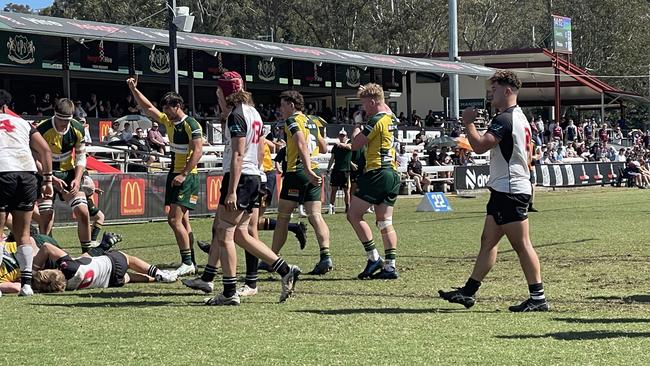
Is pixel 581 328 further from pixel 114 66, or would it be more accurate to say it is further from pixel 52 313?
pixel 114 66

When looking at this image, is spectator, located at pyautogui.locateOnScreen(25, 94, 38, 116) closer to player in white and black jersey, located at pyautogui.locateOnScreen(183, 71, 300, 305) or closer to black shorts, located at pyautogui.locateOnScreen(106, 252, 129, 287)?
black shorts, located at pyautogui.locateOnScreen(106, 252, 129, 287)

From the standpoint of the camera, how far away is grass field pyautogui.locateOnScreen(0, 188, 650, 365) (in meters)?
6.79

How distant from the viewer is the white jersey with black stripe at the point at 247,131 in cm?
948

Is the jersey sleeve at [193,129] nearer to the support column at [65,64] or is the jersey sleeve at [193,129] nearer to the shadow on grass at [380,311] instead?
the shadow on grass at [380,311]

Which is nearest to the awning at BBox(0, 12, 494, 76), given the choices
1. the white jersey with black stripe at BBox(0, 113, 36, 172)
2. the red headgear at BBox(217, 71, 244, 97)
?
the white jersey with black stripe at BBox(0, 113, 36, 172)

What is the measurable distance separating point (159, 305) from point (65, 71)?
2609cm

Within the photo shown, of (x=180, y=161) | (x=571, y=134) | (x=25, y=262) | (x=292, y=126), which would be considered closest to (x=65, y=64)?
(x=180, y=161)

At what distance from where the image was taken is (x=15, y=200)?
10.4m

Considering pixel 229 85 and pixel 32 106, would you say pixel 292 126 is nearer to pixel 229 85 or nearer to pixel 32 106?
pixel 229 85

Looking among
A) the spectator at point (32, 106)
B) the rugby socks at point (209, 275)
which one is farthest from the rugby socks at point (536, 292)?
the spectator at point (32, 106)

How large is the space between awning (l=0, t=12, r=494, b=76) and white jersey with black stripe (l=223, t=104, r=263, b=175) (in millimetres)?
22842

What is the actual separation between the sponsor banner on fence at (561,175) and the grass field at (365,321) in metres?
22.1

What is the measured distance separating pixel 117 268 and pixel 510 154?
4459 millimetres

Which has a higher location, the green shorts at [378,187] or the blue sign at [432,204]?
the green shorts at [378,187]
